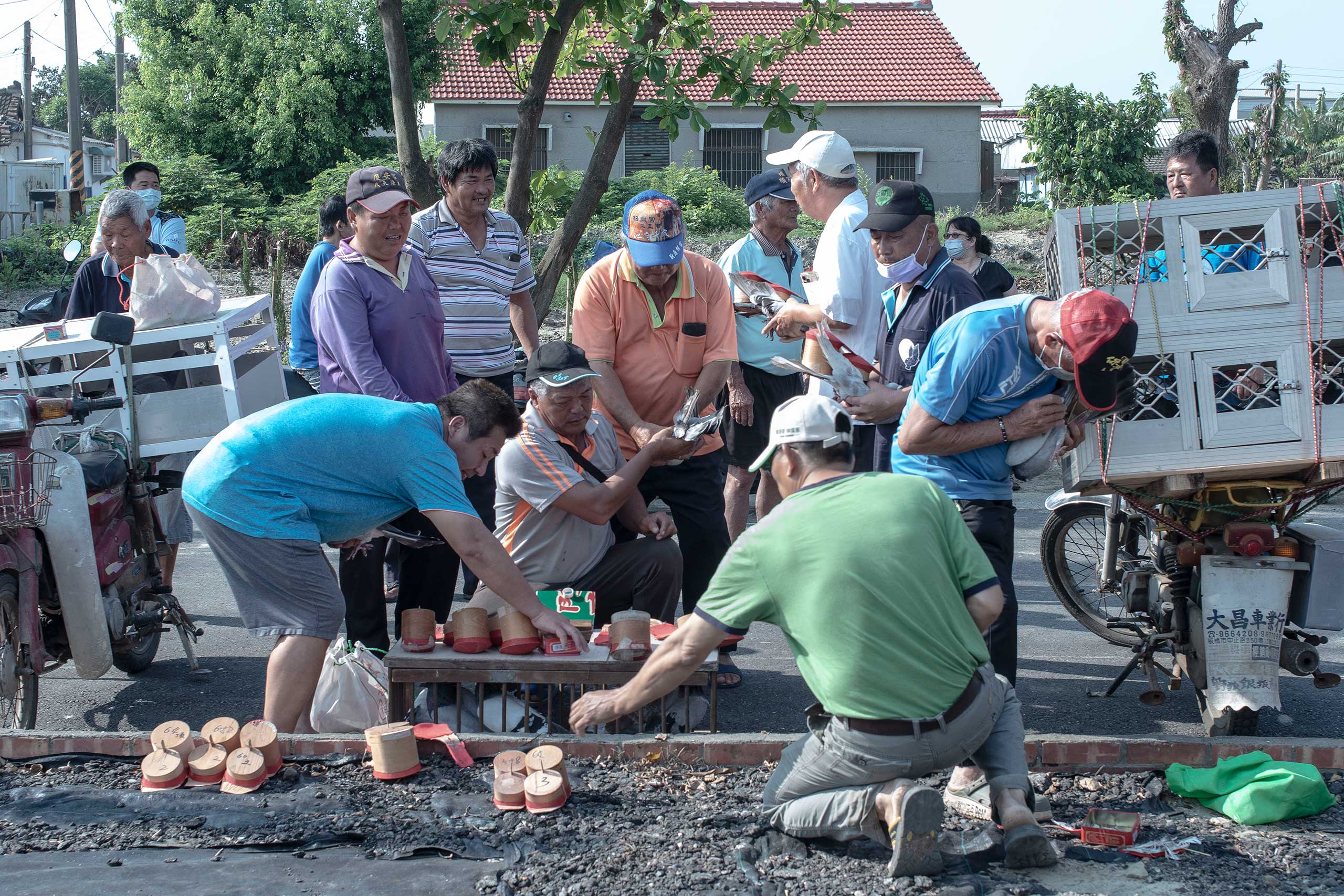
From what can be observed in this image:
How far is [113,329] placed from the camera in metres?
4.45

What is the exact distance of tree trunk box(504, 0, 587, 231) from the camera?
22.7ft

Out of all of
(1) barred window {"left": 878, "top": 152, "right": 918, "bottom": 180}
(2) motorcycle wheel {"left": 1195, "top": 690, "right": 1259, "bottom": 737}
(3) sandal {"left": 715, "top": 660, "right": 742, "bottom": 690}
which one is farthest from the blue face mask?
(1) barred window {"left": 878, "top": 152, "right": 918, "bottom": 180}

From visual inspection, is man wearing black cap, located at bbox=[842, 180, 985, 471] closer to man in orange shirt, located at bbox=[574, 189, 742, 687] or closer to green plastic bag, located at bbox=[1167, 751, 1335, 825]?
man in orange shirt, located at bbox=[574, 189, 742, 687]

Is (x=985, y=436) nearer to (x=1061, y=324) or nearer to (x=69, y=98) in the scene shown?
(x=1061, y=324)

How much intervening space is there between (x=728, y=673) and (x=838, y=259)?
1.80 m

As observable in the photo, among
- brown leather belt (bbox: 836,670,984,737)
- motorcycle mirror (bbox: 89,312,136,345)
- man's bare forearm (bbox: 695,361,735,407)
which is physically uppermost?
motorcycle mirror (bbox: 89,312,136,345)

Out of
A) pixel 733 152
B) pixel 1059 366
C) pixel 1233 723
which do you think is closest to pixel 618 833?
pixel 1059 366

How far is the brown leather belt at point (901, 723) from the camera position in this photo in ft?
9.89

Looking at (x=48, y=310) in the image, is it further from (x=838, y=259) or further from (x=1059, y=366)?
(x=1059, y=366)

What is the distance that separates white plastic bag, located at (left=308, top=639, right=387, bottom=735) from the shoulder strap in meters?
1.13

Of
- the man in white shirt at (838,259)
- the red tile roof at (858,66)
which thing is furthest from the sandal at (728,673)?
the red tile roof at (858,66)

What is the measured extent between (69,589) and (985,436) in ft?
11.0

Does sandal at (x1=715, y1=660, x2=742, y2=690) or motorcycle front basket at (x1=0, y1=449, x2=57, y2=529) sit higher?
motorcycle front basket at (x1=0, y1=449, x2=57, y2=529)

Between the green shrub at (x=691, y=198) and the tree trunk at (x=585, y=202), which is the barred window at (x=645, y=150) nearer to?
the green shrub at (x=691, y=198)
